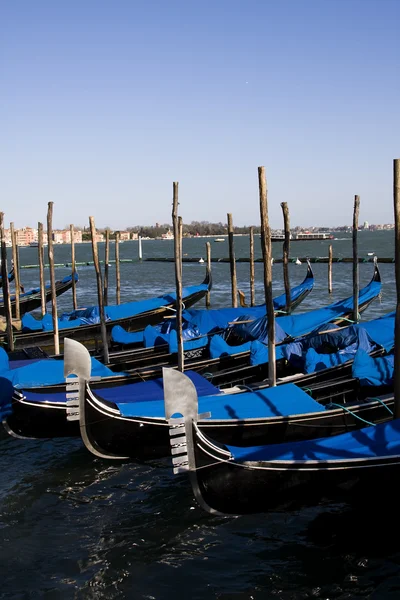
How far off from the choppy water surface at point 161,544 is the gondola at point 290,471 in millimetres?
360

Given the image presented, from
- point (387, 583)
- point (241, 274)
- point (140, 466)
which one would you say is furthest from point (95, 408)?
point (241, 274)

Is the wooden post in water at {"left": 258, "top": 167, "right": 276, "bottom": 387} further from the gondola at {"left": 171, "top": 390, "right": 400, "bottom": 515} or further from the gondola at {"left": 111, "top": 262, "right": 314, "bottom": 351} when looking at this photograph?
the gondola at {"left": 111, "top": 262, "right": 314, "bottom": 351}

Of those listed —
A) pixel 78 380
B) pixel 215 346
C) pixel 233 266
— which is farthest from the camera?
pixel 233 266

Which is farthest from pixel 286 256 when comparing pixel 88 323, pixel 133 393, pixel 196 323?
pixel 133 393

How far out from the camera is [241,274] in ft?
130

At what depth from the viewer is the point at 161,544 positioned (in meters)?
6.27

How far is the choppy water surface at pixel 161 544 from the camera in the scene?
5.59 meters

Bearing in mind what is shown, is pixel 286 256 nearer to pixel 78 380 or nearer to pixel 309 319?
pixel 309 319

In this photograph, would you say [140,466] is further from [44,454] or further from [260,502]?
[260,502]

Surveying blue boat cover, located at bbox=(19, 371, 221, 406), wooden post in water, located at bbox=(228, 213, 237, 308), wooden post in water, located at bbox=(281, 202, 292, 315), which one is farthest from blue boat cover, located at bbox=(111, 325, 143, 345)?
wooden post in water, located at bbox=(228, 213, 237, 308)

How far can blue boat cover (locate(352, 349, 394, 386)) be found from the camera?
28.4 ft

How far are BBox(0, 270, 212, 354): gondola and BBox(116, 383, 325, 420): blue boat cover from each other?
5.98m

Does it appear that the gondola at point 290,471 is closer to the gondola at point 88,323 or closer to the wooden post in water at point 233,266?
the gondola at point 88,323

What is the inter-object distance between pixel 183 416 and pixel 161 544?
141 cm
